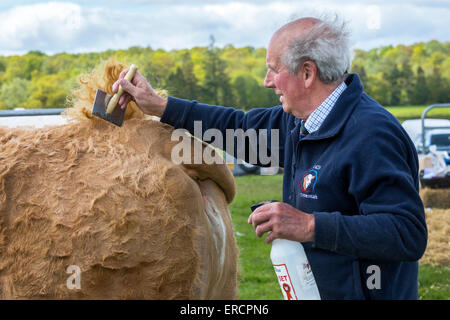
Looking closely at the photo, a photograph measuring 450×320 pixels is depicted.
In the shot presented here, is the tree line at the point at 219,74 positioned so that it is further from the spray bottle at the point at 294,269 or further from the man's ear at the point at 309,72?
the spray bottle at the point at 294,269

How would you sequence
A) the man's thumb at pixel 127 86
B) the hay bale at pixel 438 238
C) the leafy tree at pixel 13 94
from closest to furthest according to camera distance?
the man's thumb at pixel 127 86
the hay bale at pixel 438 238
the leafy tree at pixel 13 94

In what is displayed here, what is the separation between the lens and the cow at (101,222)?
1995mm

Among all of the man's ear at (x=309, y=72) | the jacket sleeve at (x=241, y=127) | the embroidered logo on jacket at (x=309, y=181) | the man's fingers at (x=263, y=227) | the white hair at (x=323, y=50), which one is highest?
the white hair at (x=323, y=50)

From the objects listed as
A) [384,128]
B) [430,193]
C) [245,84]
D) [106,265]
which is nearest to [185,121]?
[106,265]

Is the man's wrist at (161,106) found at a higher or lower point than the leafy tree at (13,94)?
lower

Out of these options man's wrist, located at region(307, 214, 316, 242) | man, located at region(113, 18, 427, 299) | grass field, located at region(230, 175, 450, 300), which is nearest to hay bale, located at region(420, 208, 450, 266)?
grass field, located at region(230, 175, 450, 300)

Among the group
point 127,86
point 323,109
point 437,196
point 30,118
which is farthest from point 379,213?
point 437,196

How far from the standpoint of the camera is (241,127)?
2.58m

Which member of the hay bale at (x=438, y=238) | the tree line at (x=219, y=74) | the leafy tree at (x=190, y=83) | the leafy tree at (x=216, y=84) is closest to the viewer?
the hay bale at (x=438, y=238)

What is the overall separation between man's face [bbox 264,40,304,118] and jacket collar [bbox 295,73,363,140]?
142mm

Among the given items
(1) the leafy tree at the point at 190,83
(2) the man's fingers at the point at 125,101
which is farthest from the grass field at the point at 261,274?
(1) the leafy tree at the point at 190,83

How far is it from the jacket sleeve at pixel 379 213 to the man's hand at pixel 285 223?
0.12 ft

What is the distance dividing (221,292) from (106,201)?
0.76 m

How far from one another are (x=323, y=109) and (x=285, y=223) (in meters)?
0.51
